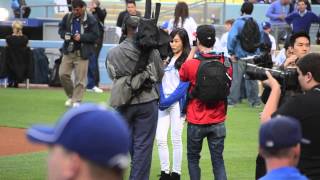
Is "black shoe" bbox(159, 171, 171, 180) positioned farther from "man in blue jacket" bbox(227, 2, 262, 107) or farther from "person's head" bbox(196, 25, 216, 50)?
"man in blue jacket" bbox(227, 2, 262, 107)

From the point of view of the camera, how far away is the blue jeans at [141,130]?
8406 mm

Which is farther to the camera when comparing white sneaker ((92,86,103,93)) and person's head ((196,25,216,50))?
white sneaker ((92,86,103,93))

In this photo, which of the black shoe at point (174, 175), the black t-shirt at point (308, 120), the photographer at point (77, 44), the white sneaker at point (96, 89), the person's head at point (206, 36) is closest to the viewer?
the black t-shirt at point (308, 120)

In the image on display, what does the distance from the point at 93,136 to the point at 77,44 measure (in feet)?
46.3

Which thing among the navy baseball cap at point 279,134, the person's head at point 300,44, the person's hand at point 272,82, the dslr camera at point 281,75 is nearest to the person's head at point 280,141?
the navy baseball cap at point 279,134

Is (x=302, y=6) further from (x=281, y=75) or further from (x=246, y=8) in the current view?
(x=281, y=75)

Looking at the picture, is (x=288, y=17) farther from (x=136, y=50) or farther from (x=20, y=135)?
(x=136, y=50)

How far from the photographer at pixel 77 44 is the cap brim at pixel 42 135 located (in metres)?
13.7

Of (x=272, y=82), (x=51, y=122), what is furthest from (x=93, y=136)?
(x=51, y=122)

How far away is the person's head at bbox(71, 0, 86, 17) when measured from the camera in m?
16.1

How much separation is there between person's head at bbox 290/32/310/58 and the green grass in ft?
10.1

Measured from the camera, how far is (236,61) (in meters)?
18.1

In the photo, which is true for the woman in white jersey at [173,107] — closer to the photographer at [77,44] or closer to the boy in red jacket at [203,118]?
the boy in red jacket at [203,118]

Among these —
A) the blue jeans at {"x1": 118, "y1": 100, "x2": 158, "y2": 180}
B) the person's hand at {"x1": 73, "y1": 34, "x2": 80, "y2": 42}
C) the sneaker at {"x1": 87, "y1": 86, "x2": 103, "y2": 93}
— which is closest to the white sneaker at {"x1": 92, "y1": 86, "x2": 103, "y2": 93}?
the sneaker at {"x1": 87, "y1": 86, "x2": 103, "y2": 93}
